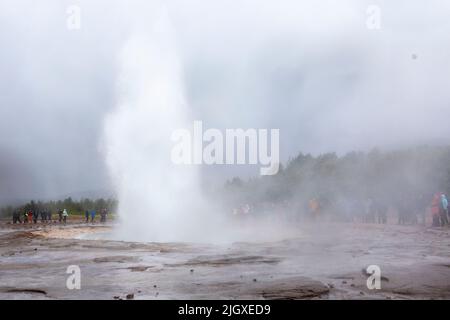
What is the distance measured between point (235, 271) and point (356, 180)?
1351 inches

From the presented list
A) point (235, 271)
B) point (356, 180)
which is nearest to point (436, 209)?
point (235, 271)

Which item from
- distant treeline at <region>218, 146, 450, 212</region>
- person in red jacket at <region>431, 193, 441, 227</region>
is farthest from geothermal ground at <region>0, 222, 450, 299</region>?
distant treeline at <region>218, 146, 450, 212</region>

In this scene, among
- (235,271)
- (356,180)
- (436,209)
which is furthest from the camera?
(356,180)

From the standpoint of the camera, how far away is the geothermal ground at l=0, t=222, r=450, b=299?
289 inches

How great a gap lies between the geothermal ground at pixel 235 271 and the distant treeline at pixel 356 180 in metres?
14.2

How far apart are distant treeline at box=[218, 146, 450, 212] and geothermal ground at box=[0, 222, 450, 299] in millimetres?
14207

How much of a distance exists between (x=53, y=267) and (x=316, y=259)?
5.97 meters

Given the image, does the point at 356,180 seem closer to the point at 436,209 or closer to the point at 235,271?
Result: the point at 436,209

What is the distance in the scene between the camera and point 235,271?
31.8 ft

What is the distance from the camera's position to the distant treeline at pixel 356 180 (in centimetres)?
3219

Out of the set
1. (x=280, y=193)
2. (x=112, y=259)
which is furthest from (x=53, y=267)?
(x=280, y=193)

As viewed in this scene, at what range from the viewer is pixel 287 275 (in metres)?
8.92
